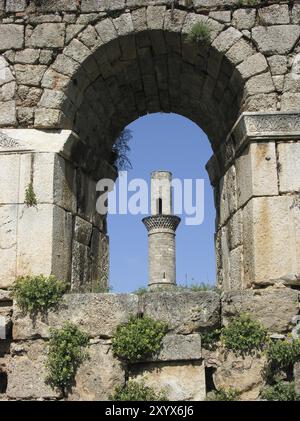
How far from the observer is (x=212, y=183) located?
8359mm

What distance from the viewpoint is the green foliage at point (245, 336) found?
5781mm

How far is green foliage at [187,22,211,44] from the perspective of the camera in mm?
6500

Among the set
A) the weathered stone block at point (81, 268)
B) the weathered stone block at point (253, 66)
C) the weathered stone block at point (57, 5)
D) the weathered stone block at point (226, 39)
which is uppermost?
the weathered stone block at point (57, 5)

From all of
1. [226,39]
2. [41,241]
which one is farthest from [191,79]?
[41,241]

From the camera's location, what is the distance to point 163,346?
593cm

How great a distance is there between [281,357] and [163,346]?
119cm

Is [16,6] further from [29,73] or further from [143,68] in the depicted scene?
[143,68]

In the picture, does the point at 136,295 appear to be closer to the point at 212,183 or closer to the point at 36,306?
the point at 36,306

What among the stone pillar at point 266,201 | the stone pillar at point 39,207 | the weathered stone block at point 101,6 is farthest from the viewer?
the weathered stone block at point 101,6

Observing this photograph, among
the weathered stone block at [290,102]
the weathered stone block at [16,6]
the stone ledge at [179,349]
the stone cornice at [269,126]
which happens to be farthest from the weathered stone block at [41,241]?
the weathered stone block at [290,102]

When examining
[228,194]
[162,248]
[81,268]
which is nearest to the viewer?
[81,268]

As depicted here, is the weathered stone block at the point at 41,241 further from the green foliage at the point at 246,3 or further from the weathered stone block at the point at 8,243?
the green foliage at the point at 246,3

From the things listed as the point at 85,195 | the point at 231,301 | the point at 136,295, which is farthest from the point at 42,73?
the point at 231,301

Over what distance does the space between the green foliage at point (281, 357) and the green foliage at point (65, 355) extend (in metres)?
1.87
